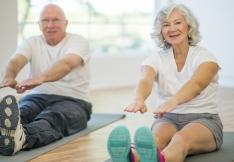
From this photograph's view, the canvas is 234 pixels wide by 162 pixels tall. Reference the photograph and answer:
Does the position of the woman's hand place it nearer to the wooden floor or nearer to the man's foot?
the man's foot

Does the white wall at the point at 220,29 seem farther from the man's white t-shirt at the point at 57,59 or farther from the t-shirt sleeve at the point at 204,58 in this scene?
the t-shirt sleeve at the point at 204,58

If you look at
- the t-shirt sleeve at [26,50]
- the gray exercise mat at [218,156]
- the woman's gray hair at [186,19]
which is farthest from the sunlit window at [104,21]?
the gray exercise mat at [218,156]

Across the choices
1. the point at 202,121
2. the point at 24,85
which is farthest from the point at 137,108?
the point at 24,85

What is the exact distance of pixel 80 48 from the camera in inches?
137

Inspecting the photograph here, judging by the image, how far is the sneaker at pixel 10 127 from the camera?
276 centimetres

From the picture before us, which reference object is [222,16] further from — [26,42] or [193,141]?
[193,141]

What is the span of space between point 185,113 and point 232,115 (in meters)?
1.74

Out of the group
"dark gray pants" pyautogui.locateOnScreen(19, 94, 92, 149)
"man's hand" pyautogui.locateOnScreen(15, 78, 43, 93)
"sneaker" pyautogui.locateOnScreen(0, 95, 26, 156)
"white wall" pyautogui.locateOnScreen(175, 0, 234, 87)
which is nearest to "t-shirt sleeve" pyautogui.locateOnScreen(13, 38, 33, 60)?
"dark gray pants" pyautogui.locateOnScreen(19, 94, 92, 149)

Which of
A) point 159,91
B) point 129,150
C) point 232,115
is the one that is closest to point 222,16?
point 232,115

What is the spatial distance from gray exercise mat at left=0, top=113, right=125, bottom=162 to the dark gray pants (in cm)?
4

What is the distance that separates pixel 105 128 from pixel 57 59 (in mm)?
663

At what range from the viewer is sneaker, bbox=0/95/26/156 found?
9.05 ft

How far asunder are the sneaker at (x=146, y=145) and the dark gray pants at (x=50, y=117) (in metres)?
1.03

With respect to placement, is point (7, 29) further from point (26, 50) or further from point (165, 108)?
point (165, 108)
